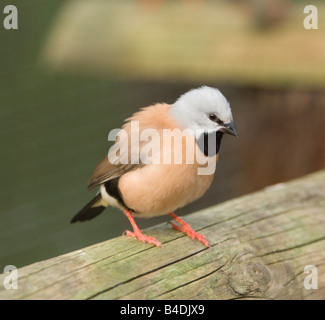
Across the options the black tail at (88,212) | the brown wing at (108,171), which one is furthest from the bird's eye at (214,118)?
Result: the black tail at (88,212)

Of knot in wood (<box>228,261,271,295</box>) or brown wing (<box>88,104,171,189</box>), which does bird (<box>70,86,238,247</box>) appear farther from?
knot in wood (<box>228,261,271,295</box>)

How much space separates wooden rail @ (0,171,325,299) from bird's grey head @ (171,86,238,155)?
12.7 inches

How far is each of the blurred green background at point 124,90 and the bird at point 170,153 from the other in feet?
4.91

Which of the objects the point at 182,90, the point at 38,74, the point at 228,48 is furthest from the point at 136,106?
the point at 228,48

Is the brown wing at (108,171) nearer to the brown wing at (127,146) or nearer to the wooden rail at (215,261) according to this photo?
the brown wing at (127,146)

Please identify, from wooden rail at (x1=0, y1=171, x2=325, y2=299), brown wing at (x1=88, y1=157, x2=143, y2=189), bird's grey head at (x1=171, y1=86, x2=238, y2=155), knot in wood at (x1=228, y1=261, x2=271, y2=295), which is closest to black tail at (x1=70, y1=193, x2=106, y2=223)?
brown wing at (x1=88, y1=157, x2=143, y2=189)

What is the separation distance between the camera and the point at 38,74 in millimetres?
5418

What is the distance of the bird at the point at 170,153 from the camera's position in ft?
8.35

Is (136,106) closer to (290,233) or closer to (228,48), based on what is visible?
(228,48)

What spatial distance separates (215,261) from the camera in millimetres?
2258

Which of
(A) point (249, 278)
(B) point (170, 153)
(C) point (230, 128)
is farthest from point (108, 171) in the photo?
(A) point (249, 278)

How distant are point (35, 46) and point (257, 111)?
6.52 ft

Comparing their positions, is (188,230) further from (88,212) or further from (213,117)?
(88,212)
